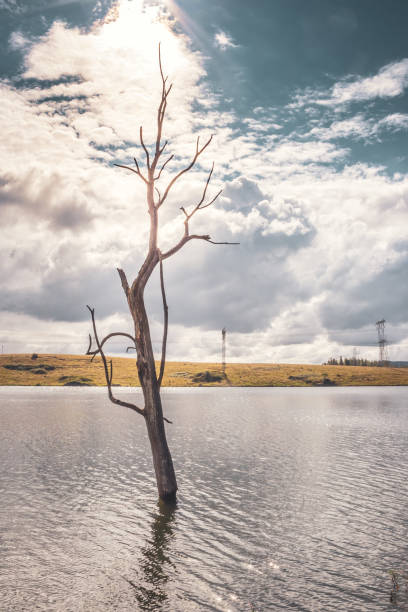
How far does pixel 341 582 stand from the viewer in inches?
556

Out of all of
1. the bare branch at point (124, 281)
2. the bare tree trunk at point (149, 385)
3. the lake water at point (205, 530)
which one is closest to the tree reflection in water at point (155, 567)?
the lake water at point (205, 530)

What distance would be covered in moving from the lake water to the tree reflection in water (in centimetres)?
6

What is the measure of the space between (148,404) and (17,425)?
145ft

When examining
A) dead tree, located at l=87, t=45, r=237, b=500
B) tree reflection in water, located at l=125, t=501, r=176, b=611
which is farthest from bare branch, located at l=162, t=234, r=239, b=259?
tree reflection in water, located at l=125, t=501, r=176, b=611

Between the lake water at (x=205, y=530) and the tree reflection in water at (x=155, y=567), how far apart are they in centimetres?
6

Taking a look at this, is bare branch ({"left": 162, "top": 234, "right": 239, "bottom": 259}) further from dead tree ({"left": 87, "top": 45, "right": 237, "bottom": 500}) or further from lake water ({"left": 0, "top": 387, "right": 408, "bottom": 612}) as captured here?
lake water ({"left": 0, "top": 387, "right": 408, "bottom": 612})

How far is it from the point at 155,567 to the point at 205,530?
4165mm

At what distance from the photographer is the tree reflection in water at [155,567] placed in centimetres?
1293

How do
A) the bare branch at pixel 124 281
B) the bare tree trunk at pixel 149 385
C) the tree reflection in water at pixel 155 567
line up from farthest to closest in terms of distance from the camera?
the bare branch at pixel 124 281
the bare tree trunk at pixel 149 385
the tree reflection in water at pixel 155 567

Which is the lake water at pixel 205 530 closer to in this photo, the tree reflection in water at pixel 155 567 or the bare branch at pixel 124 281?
the tree reflection in water at pixel 155 567

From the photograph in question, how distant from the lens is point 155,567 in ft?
49.9

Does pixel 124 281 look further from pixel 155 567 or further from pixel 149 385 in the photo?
pixel 155 567

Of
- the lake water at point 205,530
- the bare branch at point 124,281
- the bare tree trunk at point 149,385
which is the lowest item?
the lake water at point 205,530

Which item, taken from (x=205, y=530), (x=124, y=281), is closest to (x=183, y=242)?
(x=124, y=281)
